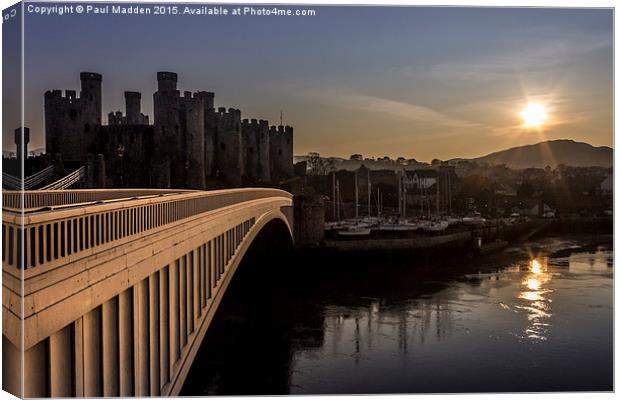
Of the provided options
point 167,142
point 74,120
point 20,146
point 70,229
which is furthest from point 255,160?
point 70,229

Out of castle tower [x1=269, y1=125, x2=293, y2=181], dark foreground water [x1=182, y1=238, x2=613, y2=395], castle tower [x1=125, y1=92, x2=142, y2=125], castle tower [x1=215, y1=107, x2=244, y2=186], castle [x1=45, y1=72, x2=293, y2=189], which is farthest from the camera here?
castle tower [x1=215, y1=107, x2=244, y2=186]

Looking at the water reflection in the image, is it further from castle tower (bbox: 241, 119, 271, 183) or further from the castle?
castle tower (bbox: 241, 119, 271, 183)

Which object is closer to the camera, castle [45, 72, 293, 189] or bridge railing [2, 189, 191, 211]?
bridge railing [2, 189, 191, 211]

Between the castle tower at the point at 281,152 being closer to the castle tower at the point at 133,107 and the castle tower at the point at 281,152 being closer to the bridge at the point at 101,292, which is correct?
the castle tower at the point at 133,107

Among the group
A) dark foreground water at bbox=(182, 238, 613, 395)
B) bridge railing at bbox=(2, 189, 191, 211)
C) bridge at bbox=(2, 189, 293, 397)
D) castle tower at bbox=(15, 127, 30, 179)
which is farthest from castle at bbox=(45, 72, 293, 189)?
dark foreground water at bbox=(182, 238, 613, 395)

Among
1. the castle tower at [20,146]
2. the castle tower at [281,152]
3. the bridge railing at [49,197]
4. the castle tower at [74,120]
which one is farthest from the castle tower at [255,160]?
the castle tower at [20,146]

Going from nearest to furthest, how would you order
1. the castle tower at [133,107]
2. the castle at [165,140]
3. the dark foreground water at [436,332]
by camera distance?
the dark foreground water at [436,332] < the castle tower at [133,107] < the castle at [165,140]
